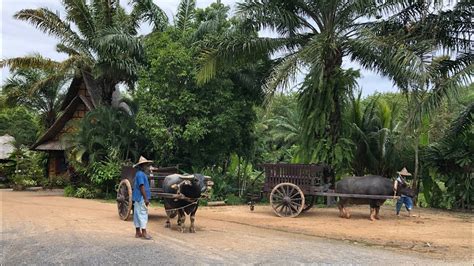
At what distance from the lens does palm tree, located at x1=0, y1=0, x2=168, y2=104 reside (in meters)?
19.3

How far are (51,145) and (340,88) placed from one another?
15855 millimetres

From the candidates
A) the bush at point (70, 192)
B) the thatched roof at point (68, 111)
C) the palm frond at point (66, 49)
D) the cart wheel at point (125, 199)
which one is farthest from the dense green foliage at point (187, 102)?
the cart wheel at point (125, 199)

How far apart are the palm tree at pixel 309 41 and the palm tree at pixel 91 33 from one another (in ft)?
17.0

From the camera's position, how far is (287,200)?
13.3 meters

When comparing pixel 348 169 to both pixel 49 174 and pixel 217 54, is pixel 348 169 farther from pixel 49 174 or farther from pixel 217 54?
pixel 49 174

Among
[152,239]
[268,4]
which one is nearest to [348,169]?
[268,4]

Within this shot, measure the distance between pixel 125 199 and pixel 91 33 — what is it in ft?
36.3

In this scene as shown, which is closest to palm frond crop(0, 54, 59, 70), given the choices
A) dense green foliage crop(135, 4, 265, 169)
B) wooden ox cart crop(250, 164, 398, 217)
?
dense green foliage crop(135, 4, 265, 169)

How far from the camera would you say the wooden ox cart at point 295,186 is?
43.3 feet

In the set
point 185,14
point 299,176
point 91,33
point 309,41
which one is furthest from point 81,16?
point 299,176

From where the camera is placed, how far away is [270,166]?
13984mm

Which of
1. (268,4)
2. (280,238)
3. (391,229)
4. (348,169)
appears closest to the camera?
(280,238)

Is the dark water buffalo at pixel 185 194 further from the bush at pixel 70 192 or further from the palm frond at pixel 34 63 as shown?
the palm frond at pixel 34 63

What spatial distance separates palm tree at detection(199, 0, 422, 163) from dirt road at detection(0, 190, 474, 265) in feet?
10.2
